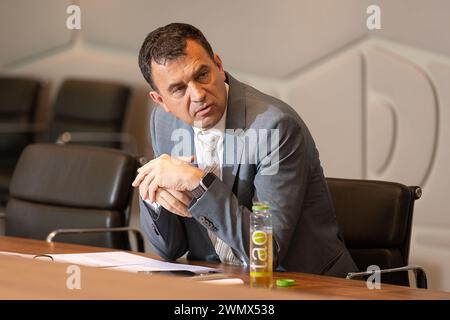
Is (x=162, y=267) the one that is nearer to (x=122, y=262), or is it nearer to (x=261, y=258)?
(x=122, y=262)

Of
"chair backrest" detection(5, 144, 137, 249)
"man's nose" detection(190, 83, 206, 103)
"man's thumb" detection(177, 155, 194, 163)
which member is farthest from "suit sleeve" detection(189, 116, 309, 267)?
"chair backrest" detection(5, 144, 137, 249)

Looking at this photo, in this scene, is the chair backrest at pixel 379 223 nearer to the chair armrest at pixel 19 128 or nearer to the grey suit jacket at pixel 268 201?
the grey suit jacket at pixel 268 201

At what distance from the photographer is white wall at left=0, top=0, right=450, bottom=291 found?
3.98 metres

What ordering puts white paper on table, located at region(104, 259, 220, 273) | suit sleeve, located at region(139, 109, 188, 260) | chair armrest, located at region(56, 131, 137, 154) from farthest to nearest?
chair armrest, located at region(56, 131, 137, 154), suit sleeve, located at region(139, 109, 188, 260), white paper on table, located at region(104, 259, 220, 273)

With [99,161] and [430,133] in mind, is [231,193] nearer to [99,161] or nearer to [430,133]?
[99,161]

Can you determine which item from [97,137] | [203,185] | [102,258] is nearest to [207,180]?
[203,185]

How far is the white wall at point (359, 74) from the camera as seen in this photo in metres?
3.98

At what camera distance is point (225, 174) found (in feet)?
7.38

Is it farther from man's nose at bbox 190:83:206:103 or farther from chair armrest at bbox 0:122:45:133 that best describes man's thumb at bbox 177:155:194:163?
chair armrest at bbox 0:122:45:133

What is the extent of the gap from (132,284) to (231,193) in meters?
1.61

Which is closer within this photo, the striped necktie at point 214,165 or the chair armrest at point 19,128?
the striped necktie at point 214,165

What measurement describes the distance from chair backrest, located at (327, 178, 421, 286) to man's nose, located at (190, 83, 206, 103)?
0.56 m

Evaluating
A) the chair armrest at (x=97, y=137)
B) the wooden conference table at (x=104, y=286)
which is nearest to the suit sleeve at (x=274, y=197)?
the wooden conference table at (x=104, y=286)

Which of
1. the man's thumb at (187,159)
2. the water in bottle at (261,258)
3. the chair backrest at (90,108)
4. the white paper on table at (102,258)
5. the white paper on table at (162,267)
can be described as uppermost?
the chair backrest at (90,108)
